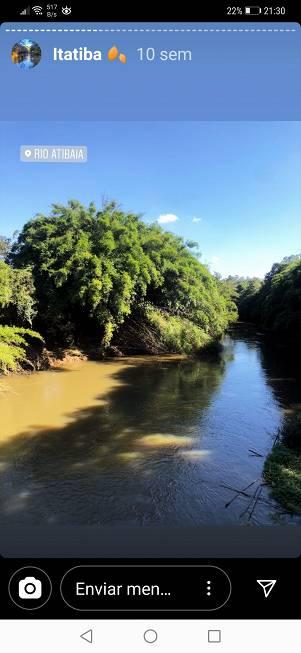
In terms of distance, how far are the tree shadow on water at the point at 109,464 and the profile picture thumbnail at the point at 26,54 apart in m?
3.13

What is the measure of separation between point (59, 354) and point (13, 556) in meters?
13.8

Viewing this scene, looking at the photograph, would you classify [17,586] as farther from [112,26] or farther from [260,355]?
[260,355]

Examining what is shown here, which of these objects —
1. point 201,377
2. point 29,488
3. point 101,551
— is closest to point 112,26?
point 101,551

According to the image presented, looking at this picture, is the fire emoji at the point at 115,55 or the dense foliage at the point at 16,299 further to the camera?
the dense foliage at the point at 16,299

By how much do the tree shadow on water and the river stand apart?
0.06 ft

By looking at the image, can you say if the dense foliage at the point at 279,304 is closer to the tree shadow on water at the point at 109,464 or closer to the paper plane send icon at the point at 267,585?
the tree shadow on water at the point at 109,464

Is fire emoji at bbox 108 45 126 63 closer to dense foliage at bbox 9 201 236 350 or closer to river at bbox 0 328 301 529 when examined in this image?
river at bbox 0 328 301 529

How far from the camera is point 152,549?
1484 millimetres

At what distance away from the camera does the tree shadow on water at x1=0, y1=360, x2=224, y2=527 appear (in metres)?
5.21

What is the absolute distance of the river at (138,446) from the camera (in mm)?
5227
